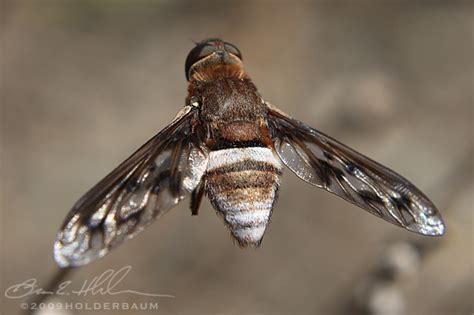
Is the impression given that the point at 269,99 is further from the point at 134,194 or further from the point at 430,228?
the point at 134,194

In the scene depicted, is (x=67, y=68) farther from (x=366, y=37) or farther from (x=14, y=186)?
(x=366, y=37)

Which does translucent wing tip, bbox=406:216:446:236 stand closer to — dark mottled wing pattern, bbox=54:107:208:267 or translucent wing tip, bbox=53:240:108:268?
dark mottled wing pattern, bbox=54:107:208:267

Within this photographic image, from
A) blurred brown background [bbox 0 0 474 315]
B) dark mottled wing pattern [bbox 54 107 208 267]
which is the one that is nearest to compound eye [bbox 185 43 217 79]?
dark mottled wing pattern [bbox 54 107 208 267]

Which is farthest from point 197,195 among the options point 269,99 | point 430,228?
point 269,99

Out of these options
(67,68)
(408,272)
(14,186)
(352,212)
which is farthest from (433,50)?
(408,272)
